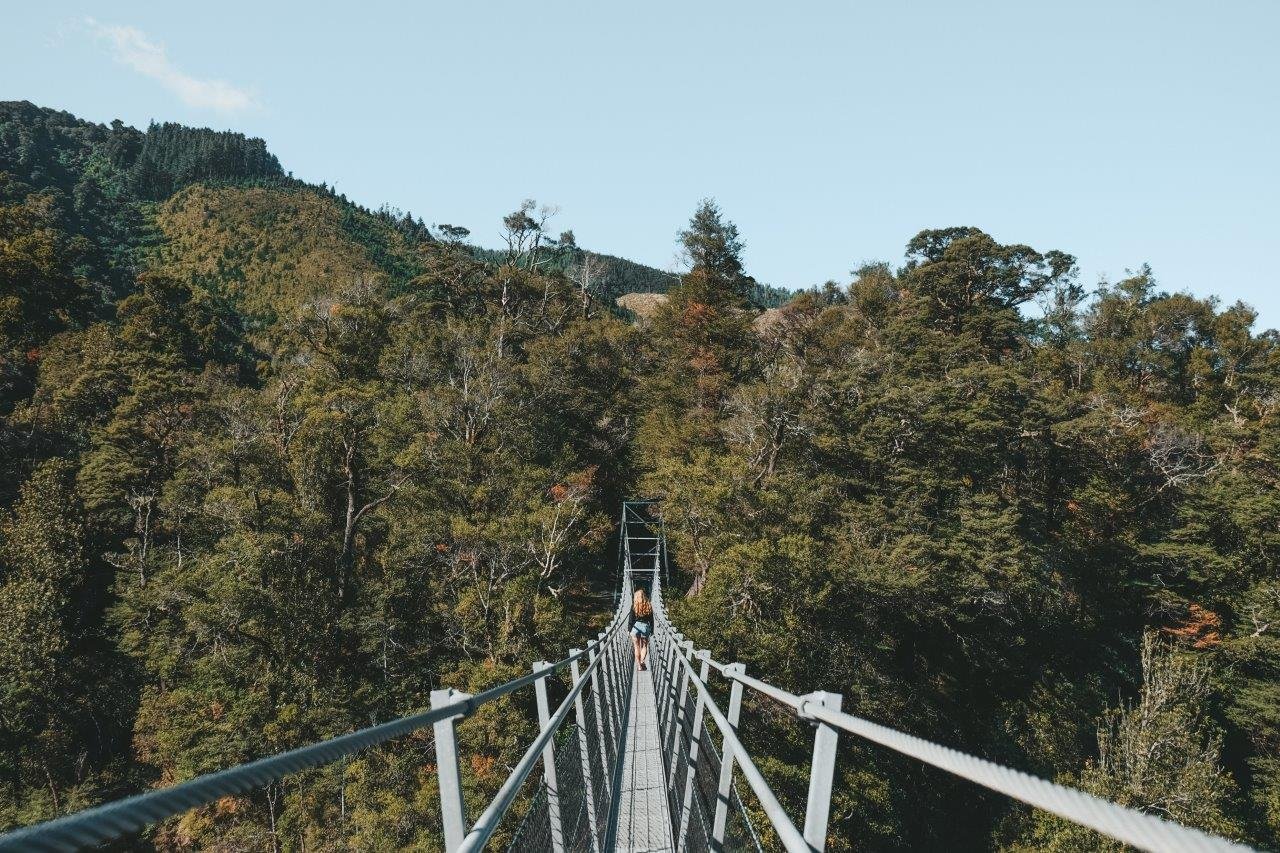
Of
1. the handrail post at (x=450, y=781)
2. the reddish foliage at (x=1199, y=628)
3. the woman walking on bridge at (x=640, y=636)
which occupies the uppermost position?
the handrail post at (x=450, y=781)

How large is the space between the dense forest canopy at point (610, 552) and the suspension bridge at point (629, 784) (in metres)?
11.8

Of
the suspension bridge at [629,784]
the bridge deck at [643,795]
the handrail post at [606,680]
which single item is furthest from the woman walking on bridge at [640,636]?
the handrail post at [606,680]

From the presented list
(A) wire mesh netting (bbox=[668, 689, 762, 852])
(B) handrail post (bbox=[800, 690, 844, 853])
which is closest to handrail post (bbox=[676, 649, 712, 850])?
(A) wire mesh netting (bbox=[668, 689, 762, 852])

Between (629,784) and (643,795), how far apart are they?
22 centimetres

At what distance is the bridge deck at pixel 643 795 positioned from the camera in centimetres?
400

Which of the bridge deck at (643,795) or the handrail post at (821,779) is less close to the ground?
the handrail post at (821,779)

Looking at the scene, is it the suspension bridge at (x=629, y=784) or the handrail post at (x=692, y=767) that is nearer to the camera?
the suspension bridge at (x=629, y=784)

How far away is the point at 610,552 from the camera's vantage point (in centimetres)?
2891

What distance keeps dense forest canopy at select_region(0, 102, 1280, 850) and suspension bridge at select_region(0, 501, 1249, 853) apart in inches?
466

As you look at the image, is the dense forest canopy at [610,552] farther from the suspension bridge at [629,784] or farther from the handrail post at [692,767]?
the handrail post at [692,767]

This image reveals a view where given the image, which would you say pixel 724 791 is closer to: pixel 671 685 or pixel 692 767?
pixel 692 767

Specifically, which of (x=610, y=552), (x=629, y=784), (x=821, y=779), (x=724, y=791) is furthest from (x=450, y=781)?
(x=610, y=552)

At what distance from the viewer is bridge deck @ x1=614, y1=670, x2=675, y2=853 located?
13.1 feet

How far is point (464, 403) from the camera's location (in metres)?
21.1
